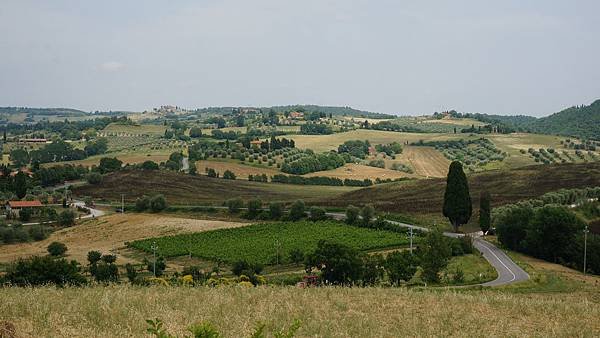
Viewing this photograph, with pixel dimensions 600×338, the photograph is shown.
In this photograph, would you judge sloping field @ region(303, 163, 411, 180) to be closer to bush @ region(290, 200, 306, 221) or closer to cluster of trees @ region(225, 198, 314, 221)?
cluster of trees @ region(225, 198, 314, 221)

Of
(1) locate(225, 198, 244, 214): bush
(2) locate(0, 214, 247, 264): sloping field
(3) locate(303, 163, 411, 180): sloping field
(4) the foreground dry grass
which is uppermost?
(4) the foreground dry grass

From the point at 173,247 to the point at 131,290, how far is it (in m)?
45.1

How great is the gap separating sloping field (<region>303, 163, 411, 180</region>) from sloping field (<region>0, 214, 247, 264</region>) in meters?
53.4

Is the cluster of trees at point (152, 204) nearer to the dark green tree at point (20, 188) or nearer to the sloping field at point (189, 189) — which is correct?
the sloping field at point (189, 189)

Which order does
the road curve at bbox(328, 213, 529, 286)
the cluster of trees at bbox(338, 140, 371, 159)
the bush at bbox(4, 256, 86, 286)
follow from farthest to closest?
the cluster of trees at bbox(338, 140, 371, 159) < the road curve at bbox(328, 213, 529, 286) < the bush at bbox(4, 256, 86, 286)

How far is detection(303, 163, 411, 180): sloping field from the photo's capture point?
127812mm

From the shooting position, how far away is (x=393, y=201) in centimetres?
8981

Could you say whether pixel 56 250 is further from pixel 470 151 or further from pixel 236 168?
pixel 470 151

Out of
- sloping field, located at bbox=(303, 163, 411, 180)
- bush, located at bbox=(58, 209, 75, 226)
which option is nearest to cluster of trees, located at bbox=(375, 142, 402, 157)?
sloping field, located at bbox=(303, 163, 411, 180)

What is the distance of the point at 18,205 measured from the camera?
280ft

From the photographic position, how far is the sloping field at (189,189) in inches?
3875

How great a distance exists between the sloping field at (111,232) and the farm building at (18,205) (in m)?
12.4

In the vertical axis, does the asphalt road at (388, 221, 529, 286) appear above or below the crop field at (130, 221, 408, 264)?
above

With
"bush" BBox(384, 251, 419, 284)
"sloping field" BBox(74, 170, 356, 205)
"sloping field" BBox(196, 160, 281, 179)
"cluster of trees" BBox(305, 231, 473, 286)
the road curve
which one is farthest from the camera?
"sloping field" BBox(196, 160, 281, 179)
